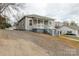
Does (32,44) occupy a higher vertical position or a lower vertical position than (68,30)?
lower

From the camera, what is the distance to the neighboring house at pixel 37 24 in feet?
7.38

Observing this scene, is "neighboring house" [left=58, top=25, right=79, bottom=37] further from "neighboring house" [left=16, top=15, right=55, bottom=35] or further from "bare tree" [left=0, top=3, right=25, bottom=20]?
"bare tree" [left=0, top=3, right=25, bottom=20]

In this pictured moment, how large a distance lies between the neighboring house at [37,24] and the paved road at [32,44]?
46 mm

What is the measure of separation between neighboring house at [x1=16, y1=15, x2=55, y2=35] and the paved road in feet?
0.15

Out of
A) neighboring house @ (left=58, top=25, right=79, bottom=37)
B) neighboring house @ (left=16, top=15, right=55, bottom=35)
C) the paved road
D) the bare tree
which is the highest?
the bare tree

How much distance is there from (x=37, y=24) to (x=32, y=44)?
0.19 metres

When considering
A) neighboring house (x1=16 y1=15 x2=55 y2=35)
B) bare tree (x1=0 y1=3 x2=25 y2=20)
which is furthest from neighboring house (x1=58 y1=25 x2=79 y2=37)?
bare tree (x1=0 y1=3 x2=25 y2=20)

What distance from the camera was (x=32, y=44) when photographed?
2.26 meters

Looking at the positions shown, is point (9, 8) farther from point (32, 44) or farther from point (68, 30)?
point (68, 30)

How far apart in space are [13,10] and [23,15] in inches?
4.2

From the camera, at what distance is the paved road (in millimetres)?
2230

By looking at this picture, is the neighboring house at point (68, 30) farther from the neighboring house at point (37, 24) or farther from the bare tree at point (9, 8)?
the bare tree at point (9, 8)

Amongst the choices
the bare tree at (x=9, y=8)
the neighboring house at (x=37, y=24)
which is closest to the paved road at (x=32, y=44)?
the neighboring house at (x=37, y=24)

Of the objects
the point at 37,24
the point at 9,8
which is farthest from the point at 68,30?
the point at 9,8
